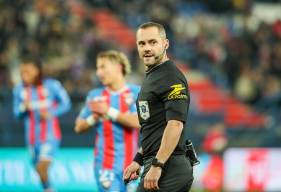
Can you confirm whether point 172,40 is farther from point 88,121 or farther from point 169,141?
point 169,141

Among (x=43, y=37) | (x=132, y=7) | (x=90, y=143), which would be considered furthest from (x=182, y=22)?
(x=90, y=143)

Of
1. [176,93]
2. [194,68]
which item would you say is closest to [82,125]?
[176,93]

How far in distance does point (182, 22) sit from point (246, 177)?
859 centimetres

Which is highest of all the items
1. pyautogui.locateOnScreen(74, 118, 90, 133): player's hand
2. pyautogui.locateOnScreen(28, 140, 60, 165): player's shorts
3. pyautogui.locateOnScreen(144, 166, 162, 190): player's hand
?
pyautogui.locateOnScreen(144, 166, 162, 190): player's hand

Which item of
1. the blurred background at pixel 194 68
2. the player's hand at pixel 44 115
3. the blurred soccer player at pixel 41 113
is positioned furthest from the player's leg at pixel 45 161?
the blurred background at pixel 194 68

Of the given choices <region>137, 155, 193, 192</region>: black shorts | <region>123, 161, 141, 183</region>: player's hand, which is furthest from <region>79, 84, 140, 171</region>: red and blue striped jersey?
<region>137, 155, 193, 192</region>: black shorts

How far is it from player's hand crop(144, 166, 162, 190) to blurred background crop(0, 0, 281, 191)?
8508mm

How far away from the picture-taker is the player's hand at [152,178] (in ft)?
18.8

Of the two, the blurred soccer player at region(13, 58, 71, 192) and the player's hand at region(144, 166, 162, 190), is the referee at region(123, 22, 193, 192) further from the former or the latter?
the blurred soccer player at region(13, 58, 71, 192)

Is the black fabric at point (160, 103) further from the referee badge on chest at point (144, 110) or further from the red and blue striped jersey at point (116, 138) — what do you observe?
the red and blue striped jersey at point (116, 138)

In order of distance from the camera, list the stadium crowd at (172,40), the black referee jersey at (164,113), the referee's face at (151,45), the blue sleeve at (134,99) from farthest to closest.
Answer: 1. the stadium crowd at (172,40)
2. the blue sleeve at (134,99)
3. the referee's face at (151,45)
4. the black referee jersey at (164,113)

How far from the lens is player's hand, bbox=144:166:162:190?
5738 mm

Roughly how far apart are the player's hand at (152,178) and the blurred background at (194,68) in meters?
8.51

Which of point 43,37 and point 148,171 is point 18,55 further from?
point 148,171
